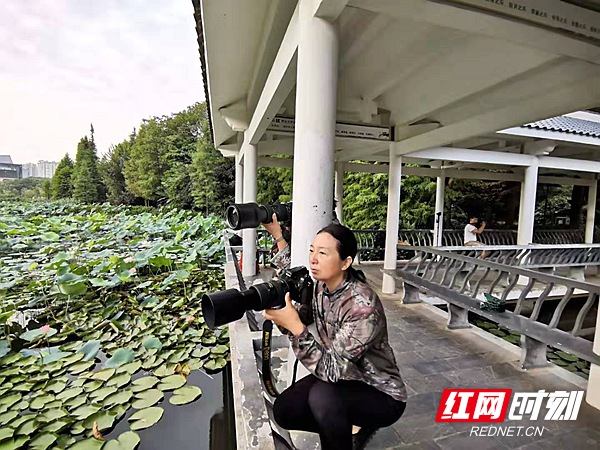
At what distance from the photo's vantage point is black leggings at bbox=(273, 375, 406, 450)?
3.39ft

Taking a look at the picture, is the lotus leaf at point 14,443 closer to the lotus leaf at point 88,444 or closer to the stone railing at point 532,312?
the lotus leaf at point 88,444

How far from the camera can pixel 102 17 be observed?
1620 cm

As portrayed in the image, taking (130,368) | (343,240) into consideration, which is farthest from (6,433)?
(343,240)

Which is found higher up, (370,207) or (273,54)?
(273,54)

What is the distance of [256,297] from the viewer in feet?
3.05

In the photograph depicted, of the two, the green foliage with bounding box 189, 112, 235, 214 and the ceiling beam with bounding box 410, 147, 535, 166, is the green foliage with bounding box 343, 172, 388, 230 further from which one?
the green foliage with bounding box 189, 112, 235, 214

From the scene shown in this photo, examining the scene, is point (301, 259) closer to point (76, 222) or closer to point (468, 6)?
point (468, 6)

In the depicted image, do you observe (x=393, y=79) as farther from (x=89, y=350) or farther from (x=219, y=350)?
(x=89, y=350)

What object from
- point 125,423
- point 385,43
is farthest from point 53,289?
point 385,43

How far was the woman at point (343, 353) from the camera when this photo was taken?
38.8 inches

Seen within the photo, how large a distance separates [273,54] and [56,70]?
27.8 metres

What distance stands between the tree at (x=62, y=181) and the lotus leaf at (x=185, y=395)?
27183 millimetres

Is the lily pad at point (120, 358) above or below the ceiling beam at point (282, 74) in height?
below

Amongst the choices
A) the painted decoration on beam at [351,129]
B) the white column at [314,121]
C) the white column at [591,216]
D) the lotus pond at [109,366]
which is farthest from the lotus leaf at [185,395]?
the white column at [591,216]
